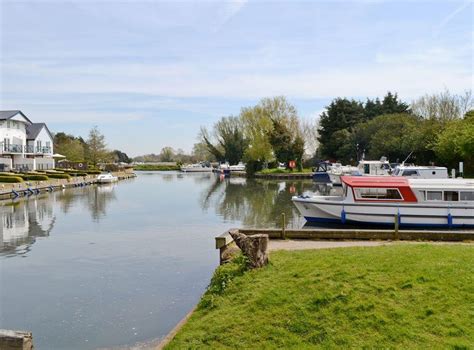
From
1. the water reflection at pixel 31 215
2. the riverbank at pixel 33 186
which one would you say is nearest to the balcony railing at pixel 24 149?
the riverbank at pixel 33 186

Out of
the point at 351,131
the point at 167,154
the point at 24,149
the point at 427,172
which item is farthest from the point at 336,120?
the point at 167,154

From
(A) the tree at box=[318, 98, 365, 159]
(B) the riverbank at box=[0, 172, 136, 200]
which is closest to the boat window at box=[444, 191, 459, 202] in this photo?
(B) the riverbank at box=[0, 172, 136, 200]

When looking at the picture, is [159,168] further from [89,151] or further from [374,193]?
[374,193]

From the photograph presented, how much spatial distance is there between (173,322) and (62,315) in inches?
111

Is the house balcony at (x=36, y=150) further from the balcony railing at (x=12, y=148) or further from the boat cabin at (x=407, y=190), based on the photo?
the boat cabin at (x=407, y=190)

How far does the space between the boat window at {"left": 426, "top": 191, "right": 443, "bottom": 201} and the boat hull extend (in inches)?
15.6

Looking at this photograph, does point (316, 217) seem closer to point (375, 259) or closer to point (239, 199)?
point (375, 259)

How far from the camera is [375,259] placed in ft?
30.5

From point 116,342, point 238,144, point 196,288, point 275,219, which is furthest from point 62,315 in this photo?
point 238,144

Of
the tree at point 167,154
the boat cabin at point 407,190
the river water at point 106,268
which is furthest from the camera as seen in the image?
the tree at point 167,154

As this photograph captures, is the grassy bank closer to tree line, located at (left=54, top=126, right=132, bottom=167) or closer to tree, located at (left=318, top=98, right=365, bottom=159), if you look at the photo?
tree line, located at (left=54, top=126, right=132, bottom=167)

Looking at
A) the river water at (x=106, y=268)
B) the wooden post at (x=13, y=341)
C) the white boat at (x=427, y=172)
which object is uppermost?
the white boat at (x=427, y=172)

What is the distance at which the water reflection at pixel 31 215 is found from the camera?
812 inches

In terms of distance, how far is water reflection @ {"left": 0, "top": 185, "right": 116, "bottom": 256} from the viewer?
2062 cm
